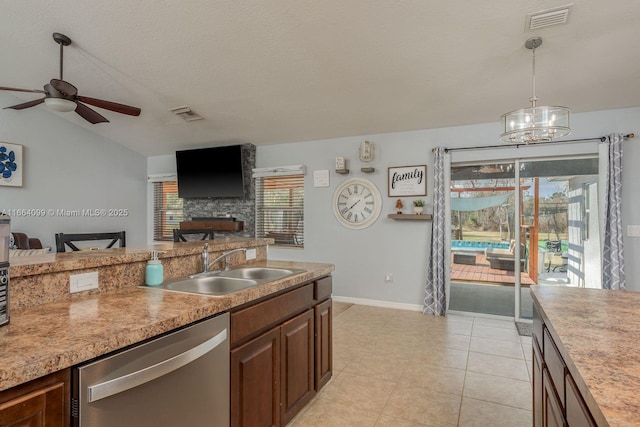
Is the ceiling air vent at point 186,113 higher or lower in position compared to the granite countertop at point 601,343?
→ higher

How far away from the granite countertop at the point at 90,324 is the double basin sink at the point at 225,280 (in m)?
0.20

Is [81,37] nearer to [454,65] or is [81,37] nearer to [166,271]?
[166,271]

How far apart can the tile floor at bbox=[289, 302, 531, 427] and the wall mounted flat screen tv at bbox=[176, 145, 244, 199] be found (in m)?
2.86

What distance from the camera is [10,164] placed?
15.8 ft

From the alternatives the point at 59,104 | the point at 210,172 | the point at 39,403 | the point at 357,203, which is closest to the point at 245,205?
the point at 210,172

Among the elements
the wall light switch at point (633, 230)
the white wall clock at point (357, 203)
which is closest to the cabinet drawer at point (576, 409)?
the wall light switch at point (633, 230)

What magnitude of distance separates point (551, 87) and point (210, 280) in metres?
3.60

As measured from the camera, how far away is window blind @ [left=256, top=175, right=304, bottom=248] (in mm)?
5371

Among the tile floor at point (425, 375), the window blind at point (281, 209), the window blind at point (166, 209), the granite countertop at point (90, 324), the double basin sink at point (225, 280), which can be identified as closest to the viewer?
the granite countertop at point (90, 324)

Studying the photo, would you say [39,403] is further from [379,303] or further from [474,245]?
[474,245]

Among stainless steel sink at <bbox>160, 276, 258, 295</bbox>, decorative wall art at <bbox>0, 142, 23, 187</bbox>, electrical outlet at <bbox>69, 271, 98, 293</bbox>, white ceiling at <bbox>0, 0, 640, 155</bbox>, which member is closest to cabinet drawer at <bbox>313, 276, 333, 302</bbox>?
stainless steel sink at <bbox>160, 276, 258, 295</bbox>

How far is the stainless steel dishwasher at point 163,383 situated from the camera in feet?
3.10

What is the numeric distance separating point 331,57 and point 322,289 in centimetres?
210

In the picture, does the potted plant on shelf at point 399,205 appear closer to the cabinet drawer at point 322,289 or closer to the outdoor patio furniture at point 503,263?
the outdoor patio furniture at point 503,263
